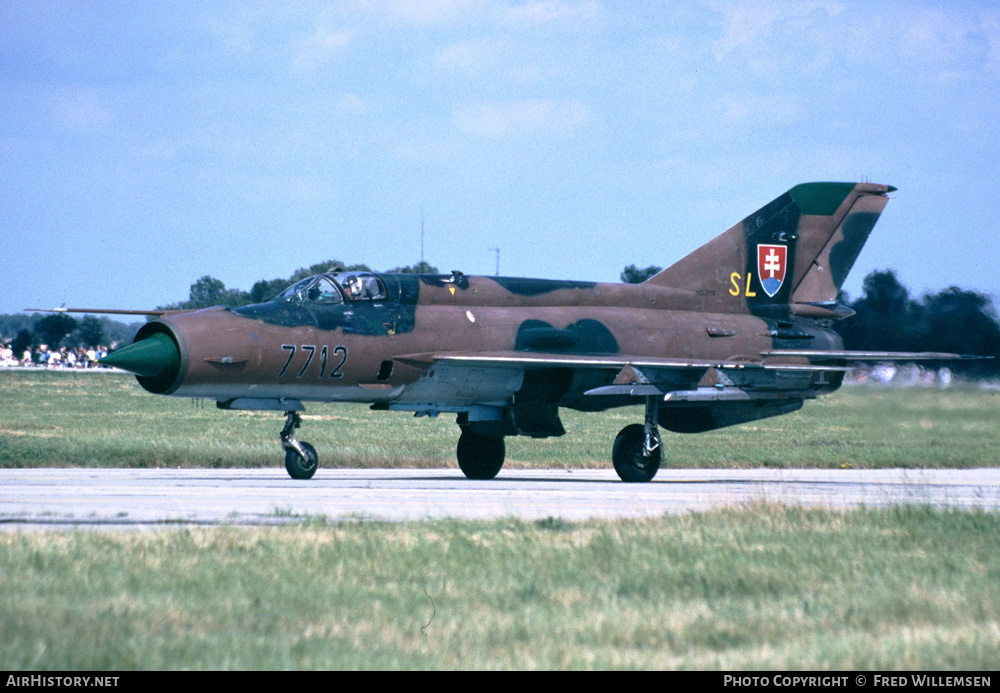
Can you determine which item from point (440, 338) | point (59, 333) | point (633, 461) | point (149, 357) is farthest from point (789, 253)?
point (59, 333)

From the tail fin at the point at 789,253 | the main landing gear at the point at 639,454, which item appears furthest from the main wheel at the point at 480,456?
the tail fin at the point at 789,253

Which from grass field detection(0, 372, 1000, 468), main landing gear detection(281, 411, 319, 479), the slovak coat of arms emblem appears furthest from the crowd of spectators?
main landing gear detection(281, 411, 319, 479)

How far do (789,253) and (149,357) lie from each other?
13.5m

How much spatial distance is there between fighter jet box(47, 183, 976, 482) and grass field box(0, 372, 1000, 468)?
121cm

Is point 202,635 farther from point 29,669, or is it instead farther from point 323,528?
point 323,528

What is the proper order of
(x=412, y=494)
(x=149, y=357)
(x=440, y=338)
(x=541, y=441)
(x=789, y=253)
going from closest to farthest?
(x=412, y=494) → (x=149, y=357) → (x=440, y=338) → (x=789, y=253) → (x=541, y=441)

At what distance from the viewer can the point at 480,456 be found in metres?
22.9

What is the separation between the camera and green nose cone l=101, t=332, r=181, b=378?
17.9 metres

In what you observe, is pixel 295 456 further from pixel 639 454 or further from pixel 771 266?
pixel 771 266

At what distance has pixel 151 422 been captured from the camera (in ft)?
132

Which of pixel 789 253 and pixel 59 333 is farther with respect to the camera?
pixel 59 333

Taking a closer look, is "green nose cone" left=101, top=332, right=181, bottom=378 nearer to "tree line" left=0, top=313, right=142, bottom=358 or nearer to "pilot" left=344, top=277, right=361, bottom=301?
"pilot" left=344, top=277, right=361, bottom=301

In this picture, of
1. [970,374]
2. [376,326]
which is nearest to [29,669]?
[376,326]

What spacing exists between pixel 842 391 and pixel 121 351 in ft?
44.2
